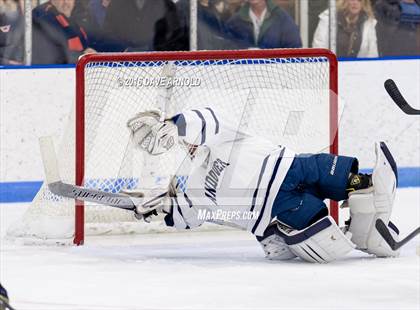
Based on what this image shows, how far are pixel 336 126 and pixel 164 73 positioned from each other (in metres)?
0.69

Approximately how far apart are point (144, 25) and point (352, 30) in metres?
1.09

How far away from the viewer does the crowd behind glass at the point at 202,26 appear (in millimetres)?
7641

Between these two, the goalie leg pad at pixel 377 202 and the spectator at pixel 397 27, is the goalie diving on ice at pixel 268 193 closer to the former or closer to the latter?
the goalie leg pad at pixel 377 202

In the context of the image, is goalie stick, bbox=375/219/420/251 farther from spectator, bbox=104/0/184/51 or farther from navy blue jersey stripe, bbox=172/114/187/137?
spectator, bbox=104/0/184/51

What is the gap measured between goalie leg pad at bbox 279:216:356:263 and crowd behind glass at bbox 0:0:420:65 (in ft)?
8.00

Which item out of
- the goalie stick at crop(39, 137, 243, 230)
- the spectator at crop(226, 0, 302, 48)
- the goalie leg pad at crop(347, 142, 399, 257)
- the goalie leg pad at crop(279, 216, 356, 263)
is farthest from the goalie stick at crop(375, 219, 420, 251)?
the spectator at crop(226, 0, 302, 48)

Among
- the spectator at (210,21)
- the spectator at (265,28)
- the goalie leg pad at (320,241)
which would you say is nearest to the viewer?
the goalie leg pad at (320,241)

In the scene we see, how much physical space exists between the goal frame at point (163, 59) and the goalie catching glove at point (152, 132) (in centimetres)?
31

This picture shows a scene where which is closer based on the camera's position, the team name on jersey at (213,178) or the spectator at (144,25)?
the team name on jersey at (213,178)

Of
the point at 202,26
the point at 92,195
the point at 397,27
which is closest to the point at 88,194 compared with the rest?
the point at 92,195

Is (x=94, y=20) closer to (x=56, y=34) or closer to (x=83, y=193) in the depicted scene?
(x=56, y=34)

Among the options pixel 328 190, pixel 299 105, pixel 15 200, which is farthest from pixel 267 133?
pixel 15 200

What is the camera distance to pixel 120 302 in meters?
4.73

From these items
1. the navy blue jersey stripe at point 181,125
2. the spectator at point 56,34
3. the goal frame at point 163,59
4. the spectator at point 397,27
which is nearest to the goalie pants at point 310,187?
the navy blue jersey stripe at point 181,125
